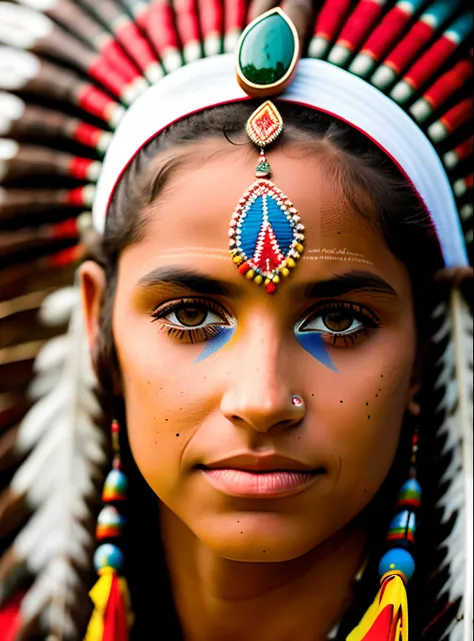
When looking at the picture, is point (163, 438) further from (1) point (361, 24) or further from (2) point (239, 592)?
(1) point (361, 24)

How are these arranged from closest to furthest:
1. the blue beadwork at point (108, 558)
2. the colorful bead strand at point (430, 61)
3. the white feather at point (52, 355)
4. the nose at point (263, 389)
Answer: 1. the nose at point (263, 389)
2. the colorful bead strand at point (430, 61)
3. the blue beadwork at point (108, 558)
4. the white feather at point (52, 355)

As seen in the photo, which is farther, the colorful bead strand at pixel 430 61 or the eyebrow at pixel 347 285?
the colorful bead strand at pixel 430 61

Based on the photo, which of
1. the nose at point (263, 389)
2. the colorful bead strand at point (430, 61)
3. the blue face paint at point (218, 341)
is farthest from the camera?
the colorful bead strand at point (430, 61)

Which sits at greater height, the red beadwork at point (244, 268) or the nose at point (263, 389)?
the red beadwork at point (244, 268)

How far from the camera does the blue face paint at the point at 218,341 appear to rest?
1.40 metres

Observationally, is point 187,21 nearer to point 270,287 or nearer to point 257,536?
point 270,287

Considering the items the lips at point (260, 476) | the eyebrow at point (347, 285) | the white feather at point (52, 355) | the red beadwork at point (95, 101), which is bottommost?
the lips at point (260, 476)

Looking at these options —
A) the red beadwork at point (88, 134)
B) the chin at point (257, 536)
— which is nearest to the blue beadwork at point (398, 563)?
the chin at point (257, 536)

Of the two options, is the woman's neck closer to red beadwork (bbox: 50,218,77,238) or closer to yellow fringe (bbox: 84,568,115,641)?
yellow fringe (bbox: 84,568,115,641)

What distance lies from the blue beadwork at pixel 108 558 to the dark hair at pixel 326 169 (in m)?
0.10

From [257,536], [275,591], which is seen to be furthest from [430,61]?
[275,591]

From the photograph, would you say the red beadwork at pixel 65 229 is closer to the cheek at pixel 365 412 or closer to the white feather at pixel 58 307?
the white feather at pixel 58 307

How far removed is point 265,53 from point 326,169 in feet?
0.71

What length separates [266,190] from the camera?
1372 mm
